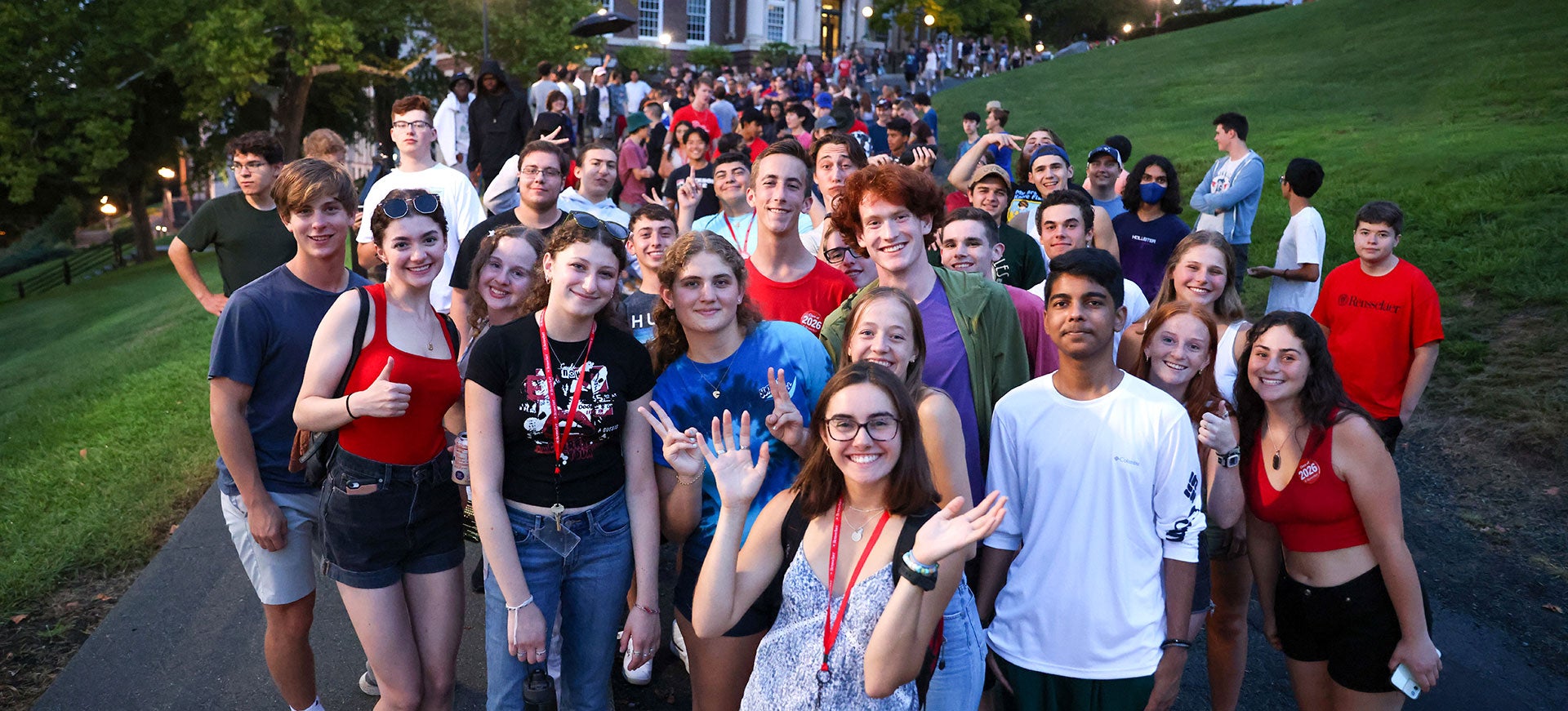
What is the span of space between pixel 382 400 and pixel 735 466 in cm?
117

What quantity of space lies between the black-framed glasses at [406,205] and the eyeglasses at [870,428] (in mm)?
1782

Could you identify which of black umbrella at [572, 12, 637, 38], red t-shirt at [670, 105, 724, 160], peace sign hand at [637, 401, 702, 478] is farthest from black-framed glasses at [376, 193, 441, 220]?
black umbrella at [572, 12, 637, 38]

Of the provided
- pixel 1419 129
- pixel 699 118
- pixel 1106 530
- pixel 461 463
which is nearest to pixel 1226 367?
pixel 1106 530

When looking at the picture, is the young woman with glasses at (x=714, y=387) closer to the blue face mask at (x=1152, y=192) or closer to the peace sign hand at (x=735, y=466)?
the peace sign hand at (x=735, y=466)

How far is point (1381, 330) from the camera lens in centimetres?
536

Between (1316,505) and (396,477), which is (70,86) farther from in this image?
(1316,505)

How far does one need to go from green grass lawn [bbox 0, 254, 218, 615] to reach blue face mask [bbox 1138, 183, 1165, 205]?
7043mm

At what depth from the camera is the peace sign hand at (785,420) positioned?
10.4 ft

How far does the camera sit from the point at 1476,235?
35.0 ft

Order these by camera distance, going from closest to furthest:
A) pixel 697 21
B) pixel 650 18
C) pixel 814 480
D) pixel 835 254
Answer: pixel 814 480, pixel 835 254, pixel 650 18, pixel 697 21

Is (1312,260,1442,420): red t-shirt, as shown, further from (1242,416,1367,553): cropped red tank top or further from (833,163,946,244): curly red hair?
(833,163,946,244): curly red hair

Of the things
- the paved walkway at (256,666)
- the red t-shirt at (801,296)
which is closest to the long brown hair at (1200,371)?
the red t-shirt at (801,296)

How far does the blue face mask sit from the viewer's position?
680 centimetres

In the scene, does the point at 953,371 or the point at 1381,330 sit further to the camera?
the point at 1381,330
